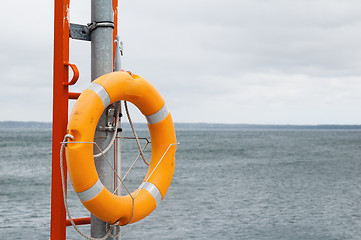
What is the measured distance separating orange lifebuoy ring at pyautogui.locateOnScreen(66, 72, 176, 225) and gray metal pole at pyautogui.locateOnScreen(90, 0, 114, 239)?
3.3 inches

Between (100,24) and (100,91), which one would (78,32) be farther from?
(100,91)

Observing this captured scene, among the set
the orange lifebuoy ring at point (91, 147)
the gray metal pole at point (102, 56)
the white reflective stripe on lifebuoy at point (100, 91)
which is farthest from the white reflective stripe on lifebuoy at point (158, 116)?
the white reflective stripe on lifebuoy at point (100, 91)

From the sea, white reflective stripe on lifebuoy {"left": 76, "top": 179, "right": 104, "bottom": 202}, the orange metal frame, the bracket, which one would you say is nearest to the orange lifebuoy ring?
white reflective stripe on lifebuoy {"left": 76, "top": 179, "right": 104, "bottom": 202}

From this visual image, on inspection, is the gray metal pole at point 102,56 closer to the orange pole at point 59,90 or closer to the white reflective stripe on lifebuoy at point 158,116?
the orange pole at point 59,90

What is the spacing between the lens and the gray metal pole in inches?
106

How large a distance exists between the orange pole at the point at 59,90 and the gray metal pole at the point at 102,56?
20cm

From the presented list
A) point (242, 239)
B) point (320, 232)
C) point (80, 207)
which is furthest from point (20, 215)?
point (320, 232)

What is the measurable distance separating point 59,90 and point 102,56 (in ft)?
1.25

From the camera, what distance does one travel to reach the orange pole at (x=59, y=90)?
2.81 meters

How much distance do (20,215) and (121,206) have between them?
11618 mm

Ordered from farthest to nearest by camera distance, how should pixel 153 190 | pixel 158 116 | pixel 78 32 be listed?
pixel 158 116
pixel 153 190
pixel 78 32

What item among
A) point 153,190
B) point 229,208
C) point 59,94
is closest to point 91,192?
point 153,190

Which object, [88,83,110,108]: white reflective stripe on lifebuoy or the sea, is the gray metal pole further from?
the sea

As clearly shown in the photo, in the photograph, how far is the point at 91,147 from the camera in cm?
261
